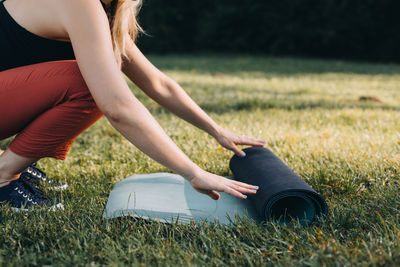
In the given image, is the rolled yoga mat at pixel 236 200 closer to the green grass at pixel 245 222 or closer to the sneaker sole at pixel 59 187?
the green grass at pixel 245 222

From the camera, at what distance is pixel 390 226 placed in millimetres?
1725

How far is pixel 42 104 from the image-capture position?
6.38 feet

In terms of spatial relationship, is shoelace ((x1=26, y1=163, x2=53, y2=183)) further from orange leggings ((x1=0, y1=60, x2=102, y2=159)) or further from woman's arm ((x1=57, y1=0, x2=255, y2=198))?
woman's arm ((x1=57, y1=0, x2=255, y2=198))

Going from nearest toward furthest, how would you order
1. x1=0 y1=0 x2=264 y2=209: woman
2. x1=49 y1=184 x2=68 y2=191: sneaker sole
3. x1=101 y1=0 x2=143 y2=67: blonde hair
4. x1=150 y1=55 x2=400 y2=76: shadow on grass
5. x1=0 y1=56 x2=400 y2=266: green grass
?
x1=0 y1=56 x2=400 y2=266: green grass
x1=0 y1=0 x2=264 y2=209: woman
x1=101 y1=0 x2=143 y2=67: blonde hair
x1=49 y1=184 x2=68 y2=191: sneaker sole
x1=150 y1=55 x2=400 y2=76: shadow on grass

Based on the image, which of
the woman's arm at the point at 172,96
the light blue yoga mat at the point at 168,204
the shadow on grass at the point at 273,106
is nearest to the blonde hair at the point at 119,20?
the woman's arm at the point at 172,96

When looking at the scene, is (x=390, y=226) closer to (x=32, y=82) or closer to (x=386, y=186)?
(x=386, y=186)

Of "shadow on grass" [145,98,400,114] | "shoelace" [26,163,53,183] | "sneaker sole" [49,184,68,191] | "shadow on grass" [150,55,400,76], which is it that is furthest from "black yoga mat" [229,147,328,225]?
"shadow on grass" [150,55,400,76]

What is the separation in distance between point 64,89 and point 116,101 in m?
0.46

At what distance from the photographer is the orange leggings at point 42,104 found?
1.92m

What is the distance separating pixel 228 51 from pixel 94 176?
55.0ft

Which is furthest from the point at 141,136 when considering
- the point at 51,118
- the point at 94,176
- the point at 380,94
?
the point at 380,94

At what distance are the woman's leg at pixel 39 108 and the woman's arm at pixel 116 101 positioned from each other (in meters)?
0.33

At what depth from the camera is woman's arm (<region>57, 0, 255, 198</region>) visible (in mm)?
1591

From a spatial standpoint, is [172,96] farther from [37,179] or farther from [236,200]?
[37,179]
